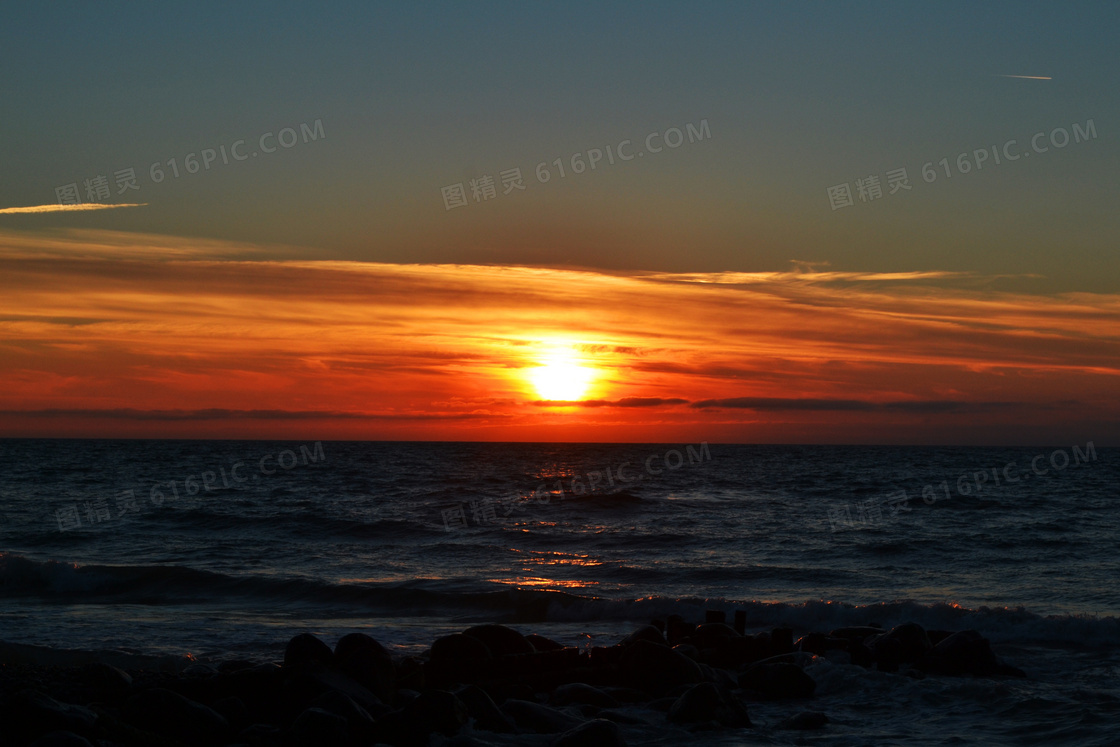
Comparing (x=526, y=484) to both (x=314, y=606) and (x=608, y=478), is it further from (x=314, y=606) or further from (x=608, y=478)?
(x=314, y=606)

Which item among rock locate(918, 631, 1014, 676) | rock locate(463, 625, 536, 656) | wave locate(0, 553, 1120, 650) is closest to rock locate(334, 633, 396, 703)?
rock locate(463, 625, 536, 656)

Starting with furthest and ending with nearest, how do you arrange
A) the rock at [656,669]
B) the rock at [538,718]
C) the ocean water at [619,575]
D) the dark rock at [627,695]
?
the ocean water at [619,575], the rock at [656,669], the dark rock at [627,695], the rock at [538,718]

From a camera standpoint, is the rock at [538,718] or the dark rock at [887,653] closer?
the rock at [538,718]

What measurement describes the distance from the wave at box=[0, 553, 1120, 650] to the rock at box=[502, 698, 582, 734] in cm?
835

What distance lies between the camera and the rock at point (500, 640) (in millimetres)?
12336

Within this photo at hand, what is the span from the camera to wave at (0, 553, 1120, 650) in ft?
54.2

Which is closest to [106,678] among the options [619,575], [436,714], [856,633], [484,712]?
[436,714]

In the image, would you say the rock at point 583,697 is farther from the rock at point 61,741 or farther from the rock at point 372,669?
the rock at point 61,741

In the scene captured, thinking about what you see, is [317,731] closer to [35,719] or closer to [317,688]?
[317,688]

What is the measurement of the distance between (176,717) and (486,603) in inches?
432

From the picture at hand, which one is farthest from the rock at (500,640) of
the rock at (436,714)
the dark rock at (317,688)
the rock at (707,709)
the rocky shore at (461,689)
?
the rock at (436,714)

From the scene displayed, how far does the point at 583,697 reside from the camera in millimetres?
10602

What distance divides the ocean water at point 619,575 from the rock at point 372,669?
308 centimetres

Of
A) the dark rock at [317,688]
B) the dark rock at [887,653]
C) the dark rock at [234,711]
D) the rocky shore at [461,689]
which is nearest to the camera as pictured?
the rocky shore at [461,689]
